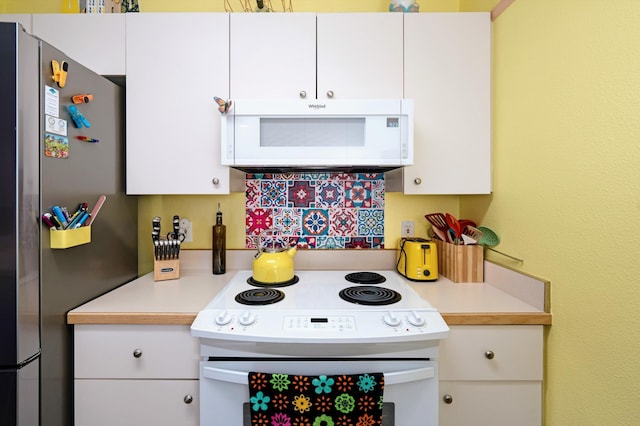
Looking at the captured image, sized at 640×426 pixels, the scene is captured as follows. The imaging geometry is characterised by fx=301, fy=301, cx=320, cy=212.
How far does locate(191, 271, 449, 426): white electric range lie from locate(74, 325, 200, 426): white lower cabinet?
11 cm

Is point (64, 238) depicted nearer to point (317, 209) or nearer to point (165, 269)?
point (165, 269)

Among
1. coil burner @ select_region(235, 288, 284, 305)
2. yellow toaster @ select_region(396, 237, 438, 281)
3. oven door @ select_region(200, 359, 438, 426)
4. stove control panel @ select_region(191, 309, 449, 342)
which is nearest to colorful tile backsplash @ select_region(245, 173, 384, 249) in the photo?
yellow toaster @ select_region(396, 237, 438, 281)

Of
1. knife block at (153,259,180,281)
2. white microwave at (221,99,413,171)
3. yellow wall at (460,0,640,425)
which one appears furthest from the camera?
knife block at (153,259,180,281)

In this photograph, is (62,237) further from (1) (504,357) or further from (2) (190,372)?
(1) (504,357)

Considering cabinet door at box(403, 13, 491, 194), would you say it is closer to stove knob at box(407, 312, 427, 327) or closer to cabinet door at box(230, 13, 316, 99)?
cabinet door at box(230, 13, 316, 99)

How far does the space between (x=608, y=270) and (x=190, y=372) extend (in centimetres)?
141

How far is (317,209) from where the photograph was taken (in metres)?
1.78

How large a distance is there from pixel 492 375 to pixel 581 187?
2.39 feet

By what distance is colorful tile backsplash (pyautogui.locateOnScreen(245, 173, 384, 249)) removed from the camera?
1.77m

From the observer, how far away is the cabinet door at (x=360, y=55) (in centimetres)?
141

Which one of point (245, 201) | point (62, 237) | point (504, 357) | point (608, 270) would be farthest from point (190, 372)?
point (608, 270)

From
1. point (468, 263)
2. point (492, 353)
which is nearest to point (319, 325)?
point (492, 353)

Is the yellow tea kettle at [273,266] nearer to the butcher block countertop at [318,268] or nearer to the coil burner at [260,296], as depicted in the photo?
the coil burner at [260,296]

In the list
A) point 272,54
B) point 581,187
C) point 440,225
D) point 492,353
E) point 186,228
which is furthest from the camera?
point 186,228
